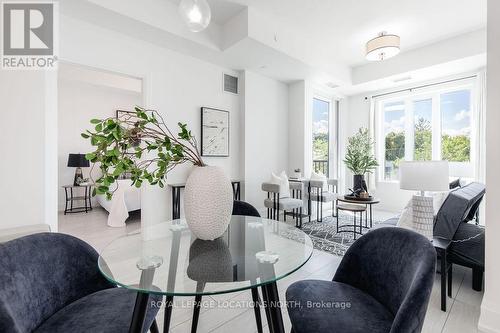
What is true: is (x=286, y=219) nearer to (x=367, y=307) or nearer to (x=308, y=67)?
(x=308, y=67)

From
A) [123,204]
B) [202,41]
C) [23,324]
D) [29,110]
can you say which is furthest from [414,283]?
[123,204]

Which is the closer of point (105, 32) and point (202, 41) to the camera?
point (105, 32)

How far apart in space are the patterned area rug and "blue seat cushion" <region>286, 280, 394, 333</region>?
189cm

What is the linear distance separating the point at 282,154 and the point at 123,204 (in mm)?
3178

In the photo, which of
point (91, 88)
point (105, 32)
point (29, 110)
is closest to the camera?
point (29, 110)

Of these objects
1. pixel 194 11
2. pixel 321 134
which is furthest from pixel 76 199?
pixel 321 134

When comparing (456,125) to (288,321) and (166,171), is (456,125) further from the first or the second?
(166,171)

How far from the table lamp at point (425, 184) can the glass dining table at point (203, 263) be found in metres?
1.37

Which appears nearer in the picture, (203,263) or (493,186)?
(203,263)

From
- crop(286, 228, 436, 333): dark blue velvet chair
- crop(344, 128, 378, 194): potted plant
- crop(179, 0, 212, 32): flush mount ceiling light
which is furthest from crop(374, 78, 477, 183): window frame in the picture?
crop(179, 0, 212, 32): flush mount ceiling light

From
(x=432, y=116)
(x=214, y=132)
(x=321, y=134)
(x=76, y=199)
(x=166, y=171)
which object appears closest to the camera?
(x=166, y=171)

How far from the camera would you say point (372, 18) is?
3463 millimetres

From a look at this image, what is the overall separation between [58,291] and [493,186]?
2.63 m

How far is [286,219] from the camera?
464 cm
